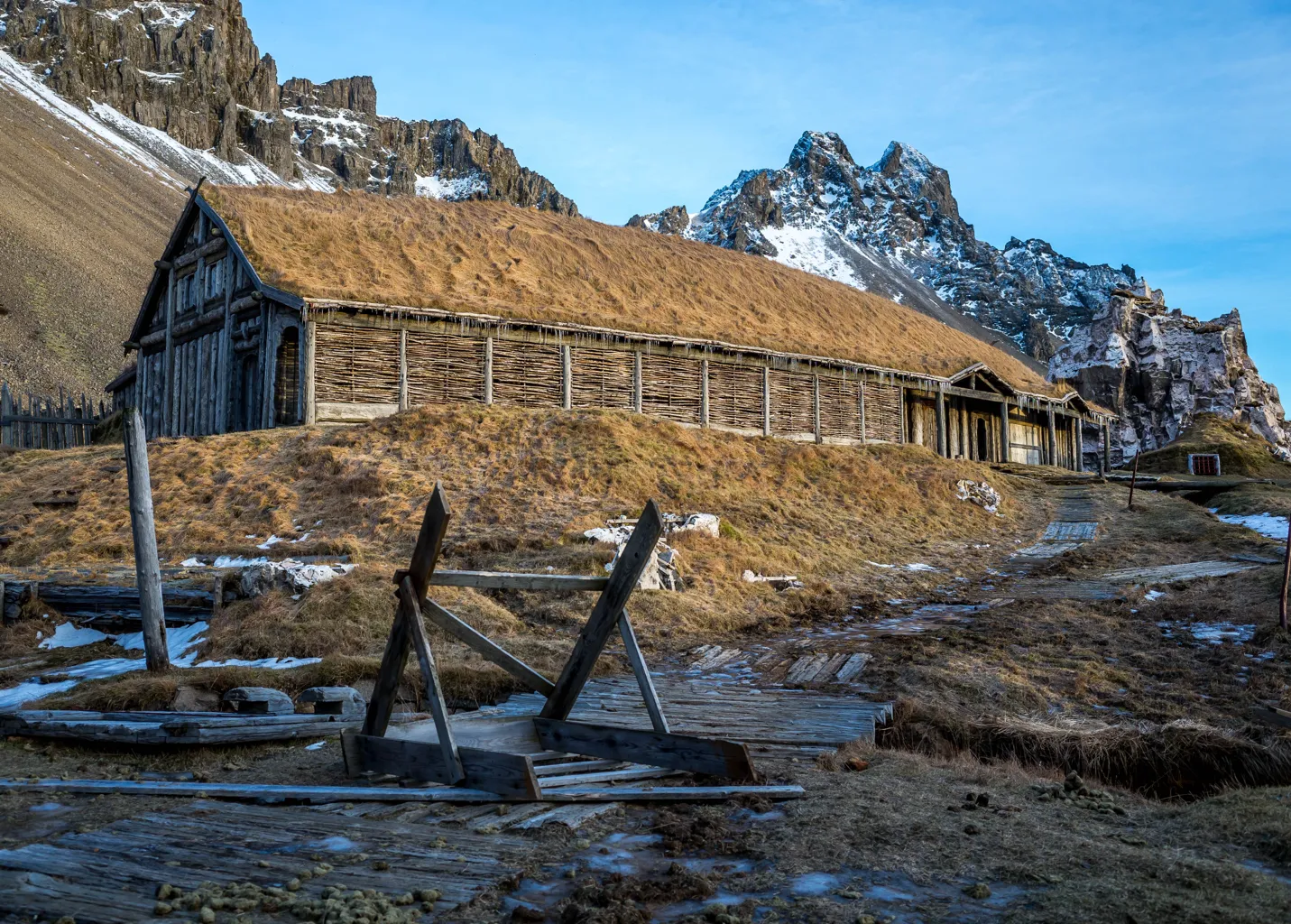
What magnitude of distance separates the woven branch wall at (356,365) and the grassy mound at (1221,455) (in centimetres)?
3349

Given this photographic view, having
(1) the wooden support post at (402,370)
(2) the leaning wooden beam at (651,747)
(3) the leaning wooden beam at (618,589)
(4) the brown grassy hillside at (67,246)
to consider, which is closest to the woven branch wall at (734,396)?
(1) the wooden support post at (402,370)

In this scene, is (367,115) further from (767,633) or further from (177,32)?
(767,633)

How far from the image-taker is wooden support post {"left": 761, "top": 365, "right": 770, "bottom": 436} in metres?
29.2

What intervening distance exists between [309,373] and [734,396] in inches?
496

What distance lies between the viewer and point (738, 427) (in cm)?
2884

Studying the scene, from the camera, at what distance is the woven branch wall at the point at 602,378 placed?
85.7 feet

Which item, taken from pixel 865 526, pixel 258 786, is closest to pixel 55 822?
pixel 258 786

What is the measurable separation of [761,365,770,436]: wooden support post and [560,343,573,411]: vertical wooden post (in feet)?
22.0

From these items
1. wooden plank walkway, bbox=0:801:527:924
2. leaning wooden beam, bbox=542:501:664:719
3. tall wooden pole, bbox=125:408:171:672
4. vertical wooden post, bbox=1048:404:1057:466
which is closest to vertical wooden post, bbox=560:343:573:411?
tall wooden pole, bbox=125:408:171:672

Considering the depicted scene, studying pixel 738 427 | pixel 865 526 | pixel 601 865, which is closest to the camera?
pixel 601 865

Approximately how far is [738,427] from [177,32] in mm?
148875

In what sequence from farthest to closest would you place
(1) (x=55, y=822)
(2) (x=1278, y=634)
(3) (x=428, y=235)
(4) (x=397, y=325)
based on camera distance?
1. (3) (x=428, y=235)
2. (4) (x=397, y=325)
3. (2) (x=1278, y=634)
4. (1) (x=55, y=822)

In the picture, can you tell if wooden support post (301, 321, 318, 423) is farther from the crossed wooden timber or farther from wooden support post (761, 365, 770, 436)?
the crossed wooden timber

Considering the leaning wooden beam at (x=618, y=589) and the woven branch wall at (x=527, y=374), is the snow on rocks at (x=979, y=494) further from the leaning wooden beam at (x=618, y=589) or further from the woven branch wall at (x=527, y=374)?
the leaning wooden beam at (x=618, y=589)
